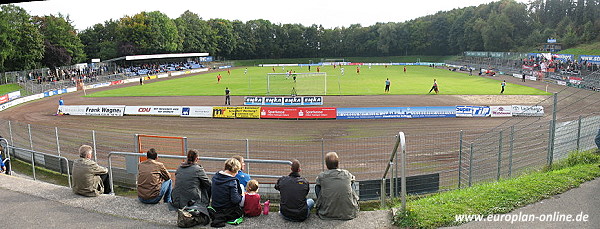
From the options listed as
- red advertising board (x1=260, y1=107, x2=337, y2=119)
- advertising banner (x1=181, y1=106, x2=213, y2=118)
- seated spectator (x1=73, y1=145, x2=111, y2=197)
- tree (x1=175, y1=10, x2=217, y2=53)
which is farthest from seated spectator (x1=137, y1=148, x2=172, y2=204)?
tree (x1=175, y1=10, x2=217, y2=53)

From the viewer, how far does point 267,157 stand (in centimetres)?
1625

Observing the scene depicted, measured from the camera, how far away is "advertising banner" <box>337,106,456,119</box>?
87.2 feet

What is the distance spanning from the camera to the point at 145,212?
Result: 7137mm

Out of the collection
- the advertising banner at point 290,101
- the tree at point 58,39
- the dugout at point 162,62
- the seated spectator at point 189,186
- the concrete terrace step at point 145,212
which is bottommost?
the advertising banner at point 290,101

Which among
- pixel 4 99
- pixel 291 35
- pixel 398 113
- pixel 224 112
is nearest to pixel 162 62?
pixel 291 35

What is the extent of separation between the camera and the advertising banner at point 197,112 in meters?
28.1

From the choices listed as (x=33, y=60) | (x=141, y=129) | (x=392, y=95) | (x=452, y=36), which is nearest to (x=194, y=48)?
(x=33, y=60)

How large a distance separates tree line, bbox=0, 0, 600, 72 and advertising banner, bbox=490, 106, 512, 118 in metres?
57.8

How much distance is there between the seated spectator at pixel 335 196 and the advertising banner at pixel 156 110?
23.8 m

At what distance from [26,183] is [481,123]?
2286 centimetres

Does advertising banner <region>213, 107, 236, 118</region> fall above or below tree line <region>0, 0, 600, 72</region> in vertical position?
below

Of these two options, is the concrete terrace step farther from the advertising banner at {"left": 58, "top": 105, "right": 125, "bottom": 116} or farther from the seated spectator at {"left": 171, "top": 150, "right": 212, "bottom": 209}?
the advertising banner at {"left": 58, "top": 105, "right": 125, "bottom": 116}

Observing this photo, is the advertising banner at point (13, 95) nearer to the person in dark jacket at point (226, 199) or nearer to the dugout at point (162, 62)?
the dugout at point (162, 62)

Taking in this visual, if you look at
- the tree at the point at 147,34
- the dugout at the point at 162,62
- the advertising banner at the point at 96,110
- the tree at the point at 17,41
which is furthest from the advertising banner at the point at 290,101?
the tree at the point at 147,34
